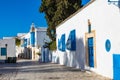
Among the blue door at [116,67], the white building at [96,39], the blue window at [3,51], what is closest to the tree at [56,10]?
the blue window at [3,51]

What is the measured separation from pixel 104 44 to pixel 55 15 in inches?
833

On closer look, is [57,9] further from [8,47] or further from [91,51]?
[91,51]

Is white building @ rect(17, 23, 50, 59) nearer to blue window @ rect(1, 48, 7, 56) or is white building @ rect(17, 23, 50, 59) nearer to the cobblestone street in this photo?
blue window @ rect(1, 48, 7, 56)

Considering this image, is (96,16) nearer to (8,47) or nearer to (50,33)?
(50,33)

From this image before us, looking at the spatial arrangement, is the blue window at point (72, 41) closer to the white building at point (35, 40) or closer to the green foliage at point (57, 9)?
the green foliage at point (57, 9)

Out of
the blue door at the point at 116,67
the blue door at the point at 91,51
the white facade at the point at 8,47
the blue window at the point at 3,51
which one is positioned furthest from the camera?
the blue window at the point at 3,51

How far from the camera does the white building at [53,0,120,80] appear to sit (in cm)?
1602

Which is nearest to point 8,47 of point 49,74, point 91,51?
point 49,74

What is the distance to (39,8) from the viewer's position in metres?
41.2

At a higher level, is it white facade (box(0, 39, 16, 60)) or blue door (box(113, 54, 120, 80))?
white facade (box(0, 39, 16, 60))

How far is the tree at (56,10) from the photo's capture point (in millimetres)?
38062

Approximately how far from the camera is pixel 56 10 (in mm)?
40094

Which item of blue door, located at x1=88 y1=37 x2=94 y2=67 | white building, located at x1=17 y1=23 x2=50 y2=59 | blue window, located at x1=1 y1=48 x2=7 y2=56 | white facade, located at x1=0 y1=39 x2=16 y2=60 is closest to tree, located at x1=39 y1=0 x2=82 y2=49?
white facade, located at x1=0 y1=39 x2=16 y2=60

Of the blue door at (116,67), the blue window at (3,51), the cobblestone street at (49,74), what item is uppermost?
the blue window at (3,51)
